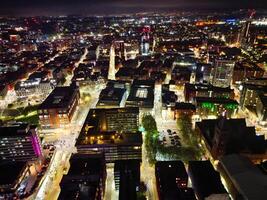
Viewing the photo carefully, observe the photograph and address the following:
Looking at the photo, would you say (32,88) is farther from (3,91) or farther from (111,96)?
(111,96)

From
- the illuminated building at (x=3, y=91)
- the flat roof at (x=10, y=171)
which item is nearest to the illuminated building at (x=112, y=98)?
the flat roof at (x=10, y=171)

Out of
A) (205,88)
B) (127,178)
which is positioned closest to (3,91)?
(127,178)

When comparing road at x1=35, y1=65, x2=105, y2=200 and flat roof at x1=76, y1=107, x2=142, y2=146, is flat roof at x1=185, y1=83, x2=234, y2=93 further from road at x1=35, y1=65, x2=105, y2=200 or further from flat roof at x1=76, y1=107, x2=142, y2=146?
road at x1=35, y1=65, x2=105, y2=200

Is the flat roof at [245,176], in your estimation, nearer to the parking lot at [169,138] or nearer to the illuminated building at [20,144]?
the parking lot at [169,138]

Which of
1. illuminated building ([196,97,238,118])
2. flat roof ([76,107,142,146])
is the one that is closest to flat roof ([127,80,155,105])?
illuminated building ([196,97,238,118])

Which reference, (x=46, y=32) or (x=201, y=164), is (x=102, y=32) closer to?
(x=46, y=32)
